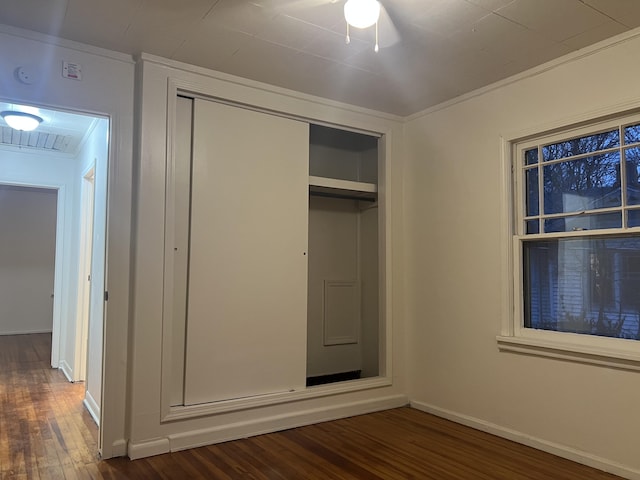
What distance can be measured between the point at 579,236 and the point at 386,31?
1772 millimetres

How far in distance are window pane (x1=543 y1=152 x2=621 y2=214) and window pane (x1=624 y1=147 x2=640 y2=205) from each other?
2.2 inches

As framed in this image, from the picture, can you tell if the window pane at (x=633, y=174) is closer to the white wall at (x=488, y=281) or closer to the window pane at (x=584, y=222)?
the window pane at (x=584, y=222)

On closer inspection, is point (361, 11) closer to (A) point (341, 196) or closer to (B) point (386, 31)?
(B) point (386, 31)

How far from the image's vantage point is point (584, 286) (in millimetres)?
2998

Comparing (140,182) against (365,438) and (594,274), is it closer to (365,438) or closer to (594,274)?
(365,438)

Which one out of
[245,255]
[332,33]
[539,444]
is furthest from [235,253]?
[539,444]

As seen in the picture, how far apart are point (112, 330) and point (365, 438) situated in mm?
1843

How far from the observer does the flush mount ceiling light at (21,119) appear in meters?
3.95

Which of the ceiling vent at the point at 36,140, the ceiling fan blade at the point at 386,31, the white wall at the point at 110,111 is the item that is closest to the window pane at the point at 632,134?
the ceiling fan blade at the point at 386,31

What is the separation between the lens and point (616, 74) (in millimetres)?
2787

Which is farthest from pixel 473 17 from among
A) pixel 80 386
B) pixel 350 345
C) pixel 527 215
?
pixel 80 386

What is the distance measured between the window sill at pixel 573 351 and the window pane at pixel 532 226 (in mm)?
744

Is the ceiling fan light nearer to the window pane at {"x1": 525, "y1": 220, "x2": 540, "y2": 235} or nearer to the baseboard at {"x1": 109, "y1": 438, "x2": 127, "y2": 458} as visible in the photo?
the window pane at {"x1": 525, "y1": 220, "x2": 540, "y2": 235}

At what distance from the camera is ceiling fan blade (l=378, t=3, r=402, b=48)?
2.51m
